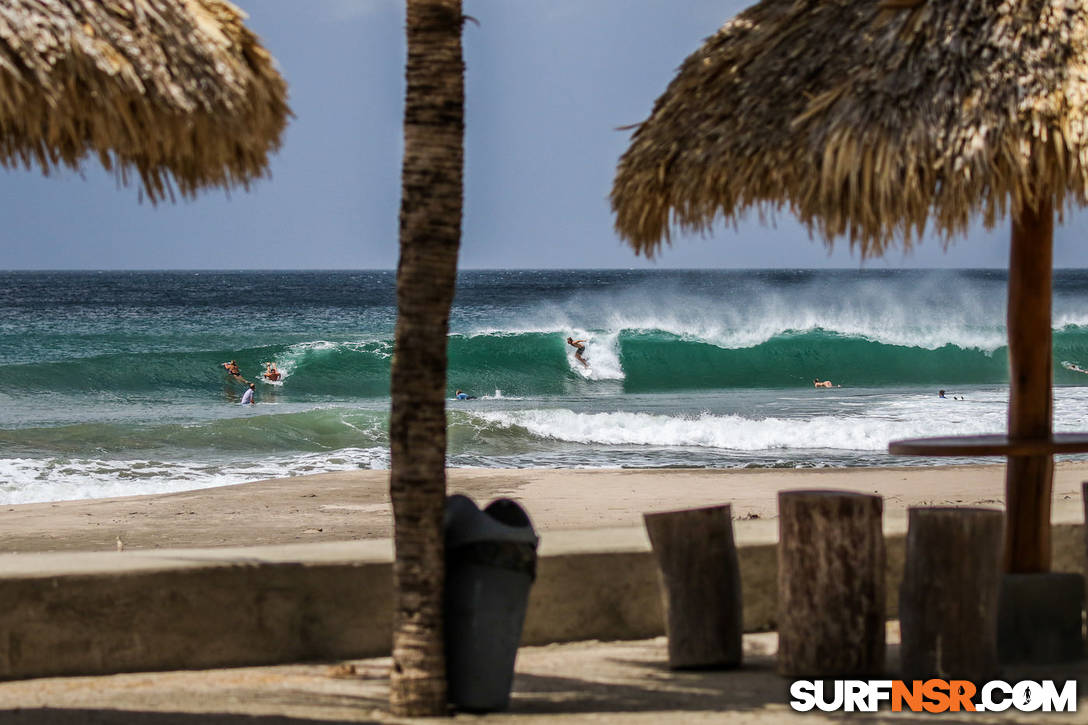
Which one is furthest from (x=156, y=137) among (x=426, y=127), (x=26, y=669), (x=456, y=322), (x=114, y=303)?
(x=114, y=303)

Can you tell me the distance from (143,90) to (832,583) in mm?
2643

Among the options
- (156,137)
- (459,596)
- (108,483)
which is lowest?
(108,483)

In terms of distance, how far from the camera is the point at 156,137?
3.32 metres

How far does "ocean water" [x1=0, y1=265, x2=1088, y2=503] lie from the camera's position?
1448 centimetres

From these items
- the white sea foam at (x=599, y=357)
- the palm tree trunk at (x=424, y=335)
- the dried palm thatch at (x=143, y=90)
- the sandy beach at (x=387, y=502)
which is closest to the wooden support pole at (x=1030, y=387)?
the palm tree trunk at (x=424, y=335)

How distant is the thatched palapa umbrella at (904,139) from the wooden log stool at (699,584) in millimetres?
739

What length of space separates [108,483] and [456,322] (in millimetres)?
33629

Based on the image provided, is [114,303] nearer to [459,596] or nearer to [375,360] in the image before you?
[375,360]

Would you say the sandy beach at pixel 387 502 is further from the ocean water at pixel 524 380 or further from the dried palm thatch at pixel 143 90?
the dried palm thatch at pixel 143 90

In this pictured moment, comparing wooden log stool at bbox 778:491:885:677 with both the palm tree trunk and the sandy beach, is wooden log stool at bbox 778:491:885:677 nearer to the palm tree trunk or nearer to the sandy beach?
the palm tree trunk

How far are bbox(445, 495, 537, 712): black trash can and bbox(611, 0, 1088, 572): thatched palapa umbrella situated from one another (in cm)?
153

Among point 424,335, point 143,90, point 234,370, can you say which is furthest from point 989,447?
point 234,370

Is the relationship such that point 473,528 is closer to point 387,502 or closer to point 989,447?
point 989,447

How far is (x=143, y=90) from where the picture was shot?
3.20 m
